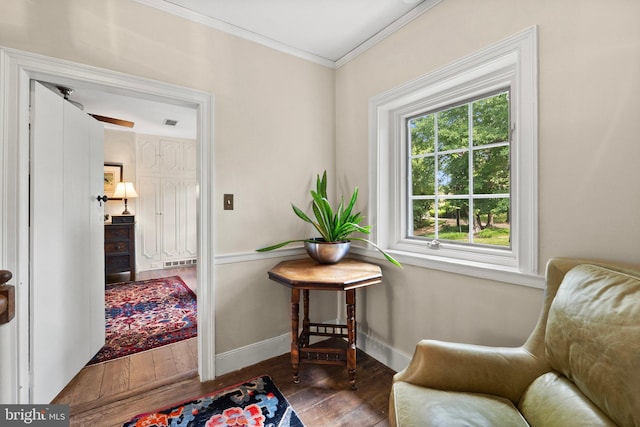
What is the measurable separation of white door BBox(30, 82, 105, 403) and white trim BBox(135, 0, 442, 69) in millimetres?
850

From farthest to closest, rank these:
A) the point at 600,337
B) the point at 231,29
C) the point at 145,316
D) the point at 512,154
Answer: the point at 145,316 → the point at 231,29 → the point at 512,154 → the point at 600,337

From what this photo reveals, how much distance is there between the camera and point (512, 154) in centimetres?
144

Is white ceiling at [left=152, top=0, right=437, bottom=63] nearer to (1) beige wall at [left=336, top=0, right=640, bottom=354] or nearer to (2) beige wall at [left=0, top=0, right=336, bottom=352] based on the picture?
(2) beige wall at [left=0, top=0, right=336, bottom=352]

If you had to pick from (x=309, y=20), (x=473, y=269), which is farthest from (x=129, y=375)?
(x=309, y=20)

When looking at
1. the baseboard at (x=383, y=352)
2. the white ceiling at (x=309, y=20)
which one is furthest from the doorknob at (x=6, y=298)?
the baseboard at (x=383, y=352)

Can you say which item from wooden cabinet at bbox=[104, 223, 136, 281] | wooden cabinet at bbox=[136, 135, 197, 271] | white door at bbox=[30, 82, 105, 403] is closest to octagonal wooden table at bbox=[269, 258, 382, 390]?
white door at bbox=[30, 82, 105, 403]

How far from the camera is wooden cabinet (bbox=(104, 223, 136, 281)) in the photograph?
12.7 feet

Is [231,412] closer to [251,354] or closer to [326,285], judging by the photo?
[251,354]

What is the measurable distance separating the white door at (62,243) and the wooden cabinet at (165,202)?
2752 mm

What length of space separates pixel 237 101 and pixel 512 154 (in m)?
1.72

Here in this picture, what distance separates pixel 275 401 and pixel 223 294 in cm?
73

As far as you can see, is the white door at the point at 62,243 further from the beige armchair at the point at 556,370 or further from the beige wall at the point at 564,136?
the beige wall at the point at 564,136

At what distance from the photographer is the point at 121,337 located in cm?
235

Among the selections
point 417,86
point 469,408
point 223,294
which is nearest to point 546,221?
point 469,408
